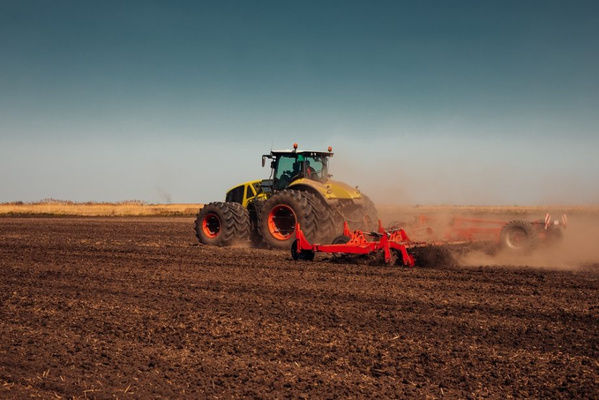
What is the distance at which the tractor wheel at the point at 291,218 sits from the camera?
37.5ft

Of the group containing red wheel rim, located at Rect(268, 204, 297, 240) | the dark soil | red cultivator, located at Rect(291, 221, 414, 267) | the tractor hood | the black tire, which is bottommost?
the dark soil

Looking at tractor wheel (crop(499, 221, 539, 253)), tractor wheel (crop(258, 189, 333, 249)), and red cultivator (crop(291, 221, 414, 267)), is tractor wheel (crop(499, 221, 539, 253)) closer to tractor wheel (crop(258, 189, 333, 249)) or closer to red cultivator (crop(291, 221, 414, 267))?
red cultivator (crop(291, 221, 414, 267))

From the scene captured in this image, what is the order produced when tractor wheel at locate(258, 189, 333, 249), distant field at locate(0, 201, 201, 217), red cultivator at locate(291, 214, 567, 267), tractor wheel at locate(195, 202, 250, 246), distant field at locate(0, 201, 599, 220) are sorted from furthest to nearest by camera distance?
distant field at locate(0, 201, 201, 217) → distant field at locate(0, 201, 599, 220) → tractor wheel at locate(195, 202, 250, 246) → tractor wheel at locate(258, 189, 333, 249) → red cultivator at locate(291, 214, 567, 267)

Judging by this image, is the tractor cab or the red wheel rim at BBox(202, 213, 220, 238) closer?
the tractor cab

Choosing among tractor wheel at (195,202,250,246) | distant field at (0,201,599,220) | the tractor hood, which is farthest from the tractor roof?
distant field at (0,201,599,220)

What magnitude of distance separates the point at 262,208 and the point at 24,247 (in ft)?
20.3

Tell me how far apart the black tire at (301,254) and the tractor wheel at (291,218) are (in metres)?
0.68

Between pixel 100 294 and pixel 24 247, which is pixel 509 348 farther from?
pixel 24 247

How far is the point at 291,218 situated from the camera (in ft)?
40.1

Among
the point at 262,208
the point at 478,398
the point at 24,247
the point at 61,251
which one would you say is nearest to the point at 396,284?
the point at 478,398

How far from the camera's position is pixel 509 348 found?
16.8 feet

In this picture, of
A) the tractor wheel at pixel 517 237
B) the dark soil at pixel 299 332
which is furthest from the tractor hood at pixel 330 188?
the tractor wheel at pixel 517 237

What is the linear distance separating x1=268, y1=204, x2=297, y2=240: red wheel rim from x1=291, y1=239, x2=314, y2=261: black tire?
4.80 ft

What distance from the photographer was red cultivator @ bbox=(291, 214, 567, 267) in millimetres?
9758
